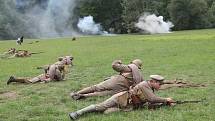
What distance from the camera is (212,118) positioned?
42.5 feet

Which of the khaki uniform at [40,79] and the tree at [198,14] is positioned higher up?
the tree at [198,14]

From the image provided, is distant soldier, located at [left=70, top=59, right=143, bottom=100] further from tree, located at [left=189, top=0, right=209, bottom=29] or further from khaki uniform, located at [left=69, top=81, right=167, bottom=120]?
tree, located at [left=189, top=0, right=209, bottom=29]

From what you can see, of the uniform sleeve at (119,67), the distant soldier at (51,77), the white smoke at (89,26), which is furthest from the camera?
the white smoke at (89,26)

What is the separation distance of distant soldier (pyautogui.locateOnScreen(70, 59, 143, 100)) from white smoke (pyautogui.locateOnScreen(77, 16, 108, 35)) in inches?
3679

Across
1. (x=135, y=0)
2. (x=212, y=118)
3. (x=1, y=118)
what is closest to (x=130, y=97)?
(x=212, y=118)

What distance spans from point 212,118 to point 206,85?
6.36 metres

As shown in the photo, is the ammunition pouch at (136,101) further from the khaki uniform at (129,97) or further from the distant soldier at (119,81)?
the distant soldier at (119,81)

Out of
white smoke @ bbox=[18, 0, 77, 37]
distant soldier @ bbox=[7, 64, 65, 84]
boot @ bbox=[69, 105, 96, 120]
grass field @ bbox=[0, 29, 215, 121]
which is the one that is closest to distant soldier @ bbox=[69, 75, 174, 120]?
boot @ bbox=[69, 105, 96, 120]

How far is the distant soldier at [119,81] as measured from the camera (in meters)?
16.0

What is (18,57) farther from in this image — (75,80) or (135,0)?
(135,0)

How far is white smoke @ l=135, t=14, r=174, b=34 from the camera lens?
9321 cm

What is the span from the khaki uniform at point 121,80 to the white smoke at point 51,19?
91.4 metres

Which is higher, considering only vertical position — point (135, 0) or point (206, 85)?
point (135, 0)

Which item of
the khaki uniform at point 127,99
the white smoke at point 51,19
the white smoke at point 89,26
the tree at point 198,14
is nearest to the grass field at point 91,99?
the khaki uniform at point 127,99
